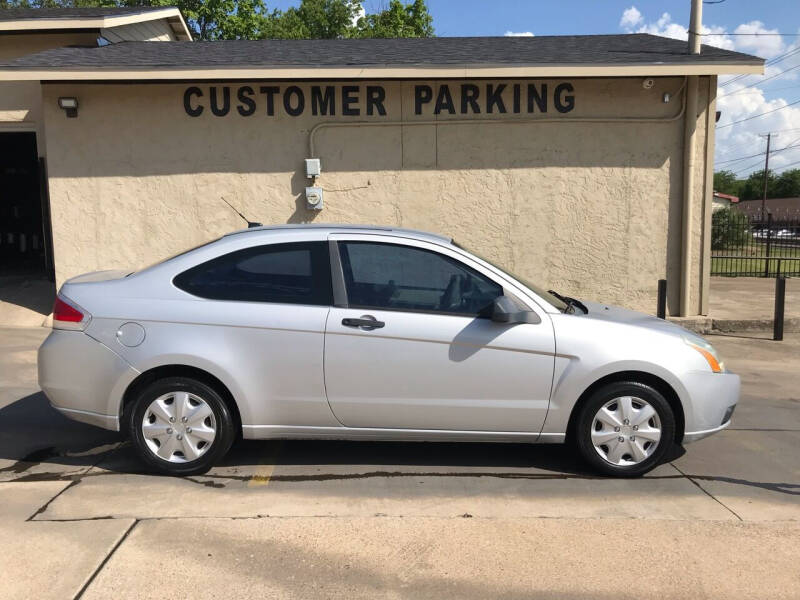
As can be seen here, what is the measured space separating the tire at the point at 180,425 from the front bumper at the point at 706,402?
3.01m

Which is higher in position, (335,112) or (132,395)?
(335,112)

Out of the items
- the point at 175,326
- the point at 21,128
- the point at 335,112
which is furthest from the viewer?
the point at 21,128

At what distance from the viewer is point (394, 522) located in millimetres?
3979

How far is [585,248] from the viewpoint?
10.3m

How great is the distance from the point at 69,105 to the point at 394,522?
8399 millimetres

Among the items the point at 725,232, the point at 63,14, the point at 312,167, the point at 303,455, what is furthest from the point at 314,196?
the point at 725,232

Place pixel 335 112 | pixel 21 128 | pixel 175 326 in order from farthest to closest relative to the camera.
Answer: pixel 21 128 < pixel 335 112 < pixel 175 326

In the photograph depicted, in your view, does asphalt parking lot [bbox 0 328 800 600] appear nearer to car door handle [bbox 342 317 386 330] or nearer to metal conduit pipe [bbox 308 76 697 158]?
car door handle [bbox 342 317 386 330]

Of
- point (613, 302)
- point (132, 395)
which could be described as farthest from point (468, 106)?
point (132, 395)

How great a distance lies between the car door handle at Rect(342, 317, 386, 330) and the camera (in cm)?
446

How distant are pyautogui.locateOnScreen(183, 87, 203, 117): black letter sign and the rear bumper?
20.0ft

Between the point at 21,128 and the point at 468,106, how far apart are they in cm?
722

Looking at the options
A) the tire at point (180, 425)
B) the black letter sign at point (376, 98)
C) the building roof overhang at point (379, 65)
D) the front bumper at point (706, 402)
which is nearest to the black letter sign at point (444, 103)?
the building roof overhang at point (379, 65)

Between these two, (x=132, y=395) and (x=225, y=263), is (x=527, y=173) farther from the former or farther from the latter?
(x=132, y=395)
